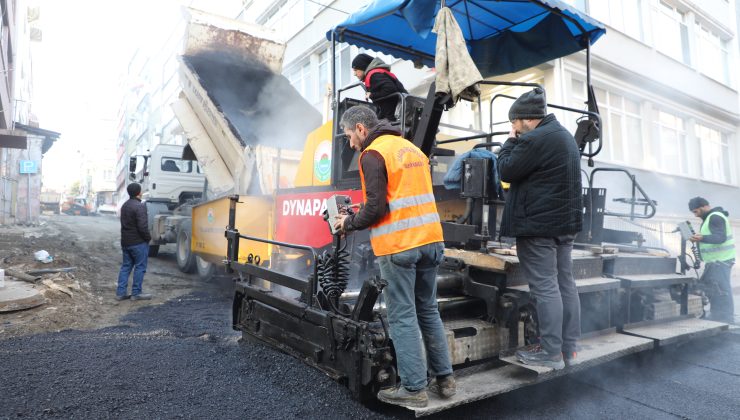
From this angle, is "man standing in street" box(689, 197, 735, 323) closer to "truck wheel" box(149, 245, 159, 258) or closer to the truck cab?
the truck cab

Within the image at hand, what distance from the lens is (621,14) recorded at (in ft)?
39.2

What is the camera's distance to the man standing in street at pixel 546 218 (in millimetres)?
2850

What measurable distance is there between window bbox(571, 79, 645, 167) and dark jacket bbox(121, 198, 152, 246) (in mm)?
9298

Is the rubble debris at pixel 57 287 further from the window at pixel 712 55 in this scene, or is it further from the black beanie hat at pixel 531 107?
the window at pixel 712 55

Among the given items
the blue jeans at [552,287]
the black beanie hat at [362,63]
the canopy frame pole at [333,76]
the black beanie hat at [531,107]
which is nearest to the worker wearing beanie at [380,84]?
the black beanie hat at [362,63]

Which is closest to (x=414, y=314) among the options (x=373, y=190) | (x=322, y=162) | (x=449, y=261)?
(x=373, y=190)

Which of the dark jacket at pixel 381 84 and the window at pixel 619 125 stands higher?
the window at pixel 619 125

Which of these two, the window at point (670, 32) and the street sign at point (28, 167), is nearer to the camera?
the window at point (670, 32)

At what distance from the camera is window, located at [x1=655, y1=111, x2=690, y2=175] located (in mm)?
13070

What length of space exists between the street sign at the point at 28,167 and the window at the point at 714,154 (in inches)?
971

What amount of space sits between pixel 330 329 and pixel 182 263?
21.3 ft

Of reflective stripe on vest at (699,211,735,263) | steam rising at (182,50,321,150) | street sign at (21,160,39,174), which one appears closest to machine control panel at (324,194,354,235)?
steam rising at (182,50,321,150)

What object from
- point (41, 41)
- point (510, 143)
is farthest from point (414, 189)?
point (41, 41)

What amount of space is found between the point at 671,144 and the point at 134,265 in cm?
1447
